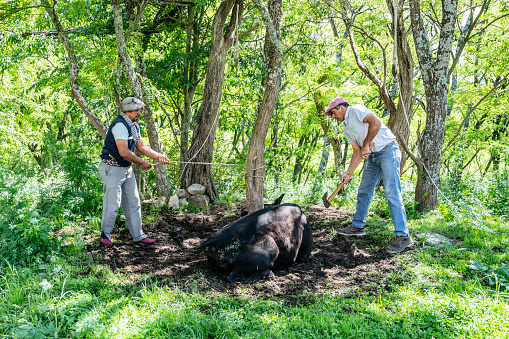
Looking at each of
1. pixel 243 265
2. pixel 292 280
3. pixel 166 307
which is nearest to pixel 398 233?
pixel 292 280

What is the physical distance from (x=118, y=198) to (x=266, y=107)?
2568 millimetres

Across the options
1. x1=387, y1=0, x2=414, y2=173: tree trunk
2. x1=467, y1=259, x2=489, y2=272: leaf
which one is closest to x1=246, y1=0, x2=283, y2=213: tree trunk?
x1=387, y1=0, x2=414, y2=173: tree trunk

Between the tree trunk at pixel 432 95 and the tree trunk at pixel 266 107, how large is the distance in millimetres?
2948

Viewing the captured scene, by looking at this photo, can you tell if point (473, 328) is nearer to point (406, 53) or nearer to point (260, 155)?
point (260, 155)

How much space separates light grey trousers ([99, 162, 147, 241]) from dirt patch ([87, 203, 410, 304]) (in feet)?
0.76

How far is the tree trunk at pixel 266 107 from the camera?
5289 mm

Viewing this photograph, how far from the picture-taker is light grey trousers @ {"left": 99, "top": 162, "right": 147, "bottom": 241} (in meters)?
4.63

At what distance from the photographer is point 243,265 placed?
12.7 feet

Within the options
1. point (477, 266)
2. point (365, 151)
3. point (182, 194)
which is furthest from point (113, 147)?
point (477, 266)

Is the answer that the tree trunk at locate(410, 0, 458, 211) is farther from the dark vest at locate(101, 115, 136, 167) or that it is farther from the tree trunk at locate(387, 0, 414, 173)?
the dark vest at locate(101, 115, 136, 167)

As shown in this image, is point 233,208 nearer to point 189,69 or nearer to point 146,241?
point 146,241

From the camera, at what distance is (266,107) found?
538 cm

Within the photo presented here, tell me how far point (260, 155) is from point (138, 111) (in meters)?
1.94

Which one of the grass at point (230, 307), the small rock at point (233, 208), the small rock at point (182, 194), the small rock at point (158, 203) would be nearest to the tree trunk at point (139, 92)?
the small rock at point (182, 194)
